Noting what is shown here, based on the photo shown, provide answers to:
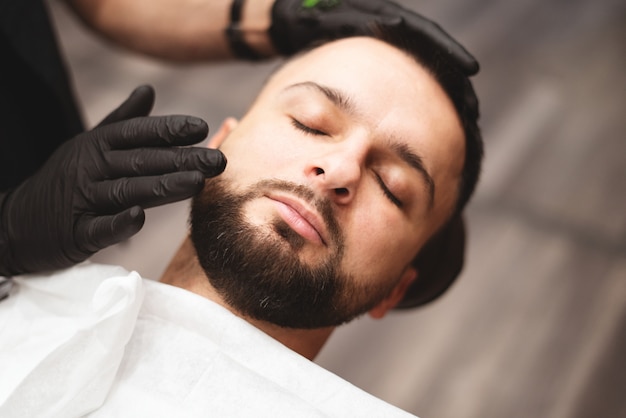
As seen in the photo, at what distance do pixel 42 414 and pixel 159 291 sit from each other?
25 cm

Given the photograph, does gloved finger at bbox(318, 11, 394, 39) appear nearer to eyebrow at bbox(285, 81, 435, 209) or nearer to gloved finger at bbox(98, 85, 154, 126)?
eyebrow at bbox(285, 81, 435, 209)

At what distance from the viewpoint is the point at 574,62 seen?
2760 mm

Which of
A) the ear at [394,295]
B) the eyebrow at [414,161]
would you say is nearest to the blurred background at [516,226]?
the ear at [394,295]

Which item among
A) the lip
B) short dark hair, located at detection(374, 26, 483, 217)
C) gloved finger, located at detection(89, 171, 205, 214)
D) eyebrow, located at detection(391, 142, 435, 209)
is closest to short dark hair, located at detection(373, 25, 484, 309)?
short dark hair, located at detection(374, 26, 483, 217)

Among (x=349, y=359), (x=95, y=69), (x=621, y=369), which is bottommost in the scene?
(x=95, y=69)

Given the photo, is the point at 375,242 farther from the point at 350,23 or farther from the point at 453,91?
the point at 350,23

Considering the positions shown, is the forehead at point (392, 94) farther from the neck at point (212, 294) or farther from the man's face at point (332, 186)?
the neck at point (212, 294)

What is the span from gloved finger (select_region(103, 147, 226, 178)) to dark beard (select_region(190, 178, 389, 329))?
6 centimetres

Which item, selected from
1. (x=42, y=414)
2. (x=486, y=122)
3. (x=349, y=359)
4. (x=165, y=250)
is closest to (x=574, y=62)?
(x=486, y=122)

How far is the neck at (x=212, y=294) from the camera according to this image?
1077 millimetres

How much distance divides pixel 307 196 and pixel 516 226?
4.62ft

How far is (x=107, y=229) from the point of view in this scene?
39.7 inches

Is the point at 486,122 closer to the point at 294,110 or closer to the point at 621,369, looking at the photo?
the point at 621,369

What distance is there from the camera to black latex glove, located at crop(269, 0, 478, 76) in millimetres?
1269
